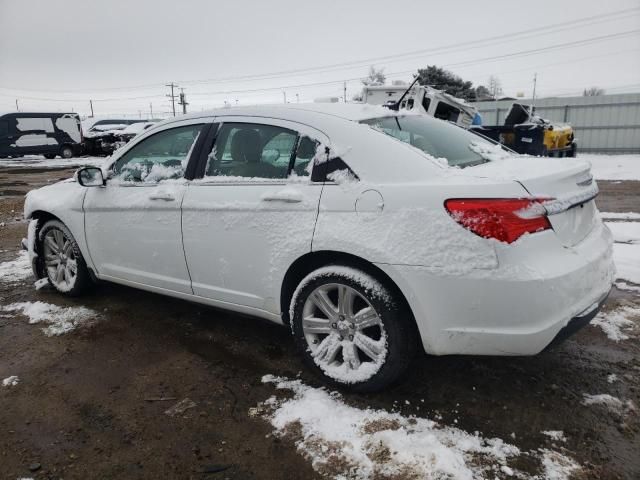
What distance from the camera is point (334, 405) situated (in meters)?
2.68

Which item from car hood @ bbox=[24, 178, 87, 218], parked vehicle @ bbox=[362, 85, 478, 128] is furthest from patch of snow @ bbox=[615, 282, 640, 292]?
parked vehicle @ bbox=[362, 85, 478, 128]

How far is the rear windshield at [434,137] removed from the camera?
2.91 metres

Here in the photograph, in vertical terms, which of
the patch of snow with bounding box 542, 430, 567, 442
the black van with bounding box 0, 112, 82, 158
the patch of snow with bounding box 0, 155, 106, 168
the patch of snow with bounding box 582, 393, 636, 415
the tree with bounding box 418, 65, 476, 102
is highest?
the tree with bounding box 418, 65, 476, 102

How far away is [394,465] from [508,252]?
109 centimetres

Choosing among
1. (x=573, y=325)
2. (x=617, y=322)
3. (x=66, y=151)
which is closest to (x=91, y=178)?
(x=573, y=325)

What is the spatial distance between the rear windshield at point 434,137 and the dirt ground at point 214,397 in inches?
50.5

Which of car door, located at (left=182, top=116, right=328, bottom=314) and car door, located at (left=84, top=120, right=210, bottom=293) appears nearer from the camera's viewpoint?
car door, located at (left=182, top=116, right=328, bottom=314)

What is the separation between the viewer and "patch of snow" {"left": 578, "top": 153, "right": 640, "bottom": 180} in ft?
43.1

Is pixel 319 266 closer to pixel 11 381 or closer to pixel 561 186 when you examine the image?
pixel 561 186

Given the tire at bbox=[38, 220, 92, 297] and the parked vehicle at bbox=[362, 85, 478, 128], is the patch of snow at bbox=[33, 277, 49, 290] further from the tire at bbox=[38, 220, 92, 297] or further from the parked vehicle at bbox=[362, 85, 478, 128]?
the parked vehicle at bbox=[362, 85, 478, 128]

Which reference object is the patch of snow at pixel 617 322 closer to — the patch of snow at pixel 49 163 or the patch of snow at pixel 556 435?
the patch of snow at pixel 556 435

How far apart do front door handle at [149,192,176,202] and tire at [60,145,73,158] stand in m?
24.8

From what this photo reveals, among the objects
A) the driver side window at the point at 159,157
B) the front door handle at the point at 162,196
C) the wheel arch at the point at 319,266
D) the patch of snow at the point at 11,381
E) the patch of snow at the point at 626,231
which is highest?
the driver side window at the point at 159,157

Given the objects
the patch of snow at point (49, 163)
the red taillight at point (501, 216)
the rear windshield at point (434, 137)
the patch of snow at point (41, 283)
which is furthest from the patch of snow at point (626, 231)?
the patch of snow at point (49, 163)
